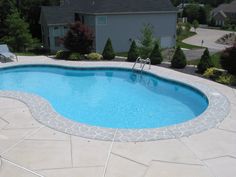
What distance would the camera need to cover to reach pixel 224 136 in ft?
33.1

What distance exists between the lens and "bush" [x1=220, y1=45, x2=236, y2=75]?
16.6 metres

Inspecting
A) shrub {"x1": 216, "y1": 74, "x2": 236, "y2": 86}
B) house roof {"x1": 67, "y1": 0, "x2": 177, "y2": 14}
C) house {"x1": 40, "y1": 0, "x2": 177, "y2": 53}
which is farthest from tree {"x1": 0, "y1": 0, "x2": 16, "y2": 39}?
shrub {"x1": 216, "y1": 74, "x2": 236, "y2": 86}

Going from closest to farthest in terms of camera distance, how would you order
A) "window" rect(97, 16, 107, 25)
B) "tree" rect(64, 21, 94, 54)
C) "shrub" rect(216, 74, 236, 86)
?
"shrub" rect(216, 74, 236, 86)
"tree" rect(64, 21, 94, 54)
"window" rect(97, 16, 107, 25)

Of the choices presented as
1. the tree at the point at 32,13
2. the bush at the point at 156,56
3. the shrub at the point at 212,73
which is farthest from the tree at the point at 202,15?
the shrub at the point at 212,73

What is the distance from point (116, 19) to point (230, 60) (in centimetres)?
1629

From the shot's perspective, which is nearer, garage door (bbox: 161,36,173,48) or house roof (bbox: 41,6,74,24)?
garage door (bbox: 161,36,173,48)

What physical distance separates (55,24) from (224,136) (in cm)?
2806

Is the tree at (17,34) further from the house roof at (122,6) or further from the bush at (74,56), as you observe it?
the bush at (74,56)

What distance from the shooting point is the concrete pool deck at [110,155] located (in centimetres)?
797

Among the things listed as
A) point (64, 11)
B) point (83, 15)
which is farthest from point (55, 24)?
point (83, 15)

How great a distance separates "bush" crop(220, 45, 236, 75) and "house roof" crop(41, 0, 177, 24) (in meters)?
15.7

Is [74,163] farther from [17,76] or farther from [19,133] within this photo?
[17,76]

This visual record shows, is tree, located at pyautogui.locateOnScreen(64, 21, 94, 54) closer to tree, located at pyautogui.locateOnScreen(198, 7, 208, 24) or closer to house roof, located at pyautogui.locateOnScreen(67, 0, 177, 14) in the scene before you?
house roof, located at pyautogui.locateOnScreen(67, 0, 177, 14)

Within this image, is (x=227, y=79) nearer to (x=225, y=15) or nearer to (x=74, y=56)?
(x=74, y=56)
